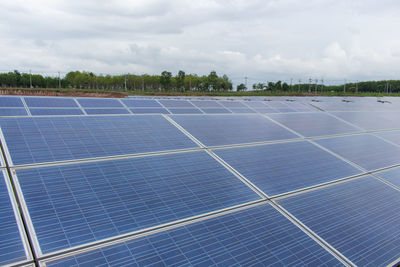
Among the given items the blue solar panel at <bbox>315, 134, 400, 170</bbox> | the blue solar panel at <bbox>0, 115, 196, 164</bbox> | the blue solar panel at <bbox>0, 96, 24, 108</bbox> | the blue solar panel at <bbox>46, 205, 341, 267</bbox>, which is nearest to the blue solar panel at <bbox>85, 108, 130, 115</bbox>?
the blue solar panel at <bbox>0, 115, 196, 164</bbox>

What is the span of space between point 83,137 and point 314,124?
12036mm

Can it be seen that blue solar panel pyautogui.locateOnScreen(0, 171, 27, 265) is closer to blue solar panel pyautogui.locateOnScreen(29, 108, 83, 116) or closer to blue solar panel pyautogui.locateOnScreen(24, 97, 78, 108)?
blue solar panel pyautogui.locateOnScreen(29, 108, 83, 116)

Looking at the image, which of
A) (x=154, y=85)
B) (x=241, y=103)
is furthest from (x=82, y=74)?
(x=241, y=103)

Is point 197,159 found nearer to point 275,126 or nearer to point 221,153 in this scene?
point 221,153

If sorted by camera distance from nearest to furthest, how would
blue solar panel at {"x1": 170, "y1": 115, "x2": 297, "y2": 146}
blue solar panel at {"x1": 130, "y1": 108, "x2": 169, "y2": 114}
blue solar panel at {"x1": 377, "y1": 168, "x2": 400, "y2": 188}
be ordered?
1. blue solar panel at {"x1": 377, "y1": 168, "x2": 400, "y2": 188}
2. blue solar panel at {"x1": 170, "y1": 115, "x2": 297, "y2": 146}
3. blue solar panel at {"x1": 130, "y1": 108, "x2": 169, "y2": 114}

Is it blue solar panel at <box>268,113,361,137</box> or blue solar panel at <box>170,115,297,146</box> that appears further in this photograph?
blue solar panel at <box>268,113,361,137</box>

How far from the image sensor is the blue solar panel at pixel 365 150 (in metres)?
10.2

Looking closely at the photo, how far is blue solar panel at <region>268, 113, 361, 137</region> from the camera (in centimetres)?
1291

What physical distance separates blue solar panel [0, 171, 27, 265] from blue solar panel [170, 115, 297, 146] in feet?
18.8

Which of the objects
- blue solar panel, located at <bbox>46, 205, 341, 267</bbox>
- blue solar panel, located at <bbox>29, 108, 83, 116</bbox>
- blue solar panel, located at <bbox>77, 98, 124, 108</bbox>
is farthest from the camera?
blue solar panel, located at <bbox>77, 98, 124, 108</bbox>

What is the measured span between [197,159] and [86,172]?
3.06 metres

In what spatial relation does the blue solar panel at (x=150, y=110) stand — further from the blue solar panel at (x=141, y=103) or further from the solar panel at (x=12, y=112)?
the solar panel at (x=12, y=112)

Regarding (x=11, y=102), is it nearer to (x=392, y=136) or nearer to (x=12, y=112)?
(x=12, y=112)

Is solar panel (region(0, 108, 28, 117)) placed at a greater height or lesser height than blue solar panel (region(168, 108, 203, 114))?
greater
